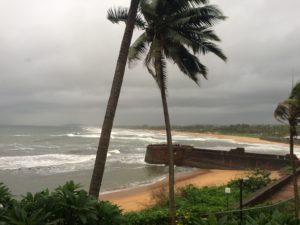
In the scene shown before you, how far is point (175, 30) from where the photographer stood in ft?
33.0

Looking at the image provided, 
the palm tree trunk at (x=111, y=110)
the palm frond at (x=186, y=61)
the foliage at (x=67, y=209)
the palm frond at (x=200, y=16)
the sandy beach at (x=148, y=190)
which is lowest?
the sandy beach at (x=148, y=190)

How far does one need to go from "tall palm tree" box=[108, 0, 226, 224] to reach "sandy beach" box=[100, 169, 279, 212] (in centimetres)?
721

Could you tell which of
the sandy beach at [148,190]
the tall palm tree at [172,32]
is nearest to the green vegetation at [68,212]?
the tall palm tree at [172,32]

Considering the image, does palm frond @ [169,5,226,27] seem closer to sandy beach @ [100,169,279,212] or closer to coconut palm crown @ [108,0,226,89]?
coconut palm crown @ [108,0,226,89]

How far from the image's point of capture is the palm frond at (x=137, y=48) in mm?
10414

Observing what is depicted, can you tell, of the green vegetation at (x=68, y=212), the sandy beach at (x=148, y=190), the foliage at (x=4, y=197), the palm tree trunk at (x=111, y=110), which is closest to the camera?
the green vegetation at (x=68, y=212)

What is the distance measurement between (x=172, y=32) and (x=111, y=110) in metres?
3.06

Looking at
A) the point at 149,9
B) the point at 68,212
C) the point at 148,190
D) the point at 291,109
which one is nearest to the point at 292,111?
the point at 291,109

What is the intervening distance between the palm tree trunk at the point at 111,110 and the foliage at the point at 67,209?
221 cm

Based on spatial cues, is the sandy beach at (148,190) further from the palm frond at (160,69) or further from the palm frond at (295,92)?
the palm frond at (295,92)

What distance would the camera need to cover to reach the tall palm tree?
9.91 meters

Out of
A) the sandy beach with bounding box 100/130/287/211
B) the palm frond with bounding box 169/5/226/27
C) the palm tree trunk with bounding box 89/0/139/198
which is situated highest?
the palm frond with bounding box 169/5/226/27

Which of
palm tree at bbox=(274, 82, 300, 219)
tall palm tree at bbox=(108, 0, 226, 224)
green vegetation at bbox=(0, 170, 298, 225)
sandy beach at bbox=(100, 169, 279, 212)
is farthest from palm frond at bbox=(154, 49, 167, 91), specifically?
sandy beach at bbox=(100, 169, 279, 212)

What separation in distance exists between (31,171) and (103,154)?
26314mm
